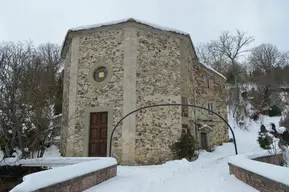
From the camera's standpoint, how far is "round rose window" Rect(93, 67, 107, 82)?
42.5ft

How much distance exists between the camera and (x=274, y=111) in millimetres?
27219

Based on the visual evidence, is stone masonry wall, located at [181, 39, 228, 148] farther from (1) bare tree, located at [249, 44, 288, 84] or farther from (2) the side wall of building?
(1) bare tree, located at [249, 44, 288, 84]

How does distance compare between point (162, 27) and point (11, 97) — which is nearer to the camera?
point (11, 97)

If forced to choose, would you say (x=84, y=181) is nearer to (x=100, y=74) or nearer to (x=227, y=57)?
(x=100, y=74)

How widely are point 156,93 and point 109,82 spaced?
2.30 meters

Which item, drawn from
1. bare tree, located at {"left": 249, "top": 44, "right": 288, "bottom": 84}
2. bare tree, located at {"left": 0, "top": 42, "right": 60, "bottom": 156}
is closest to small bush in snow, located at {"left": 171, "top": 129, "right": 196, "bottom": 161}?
bare tree, located at {"left": 0, "top": 42, "right": 60, "bottom": 156}

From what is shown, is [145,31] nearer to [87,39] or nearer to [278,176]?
[87,39]

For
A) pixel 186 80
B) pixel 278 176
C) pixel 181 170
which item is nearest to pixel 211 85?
pixel 186 80

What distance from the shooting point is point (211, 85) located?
18672mm

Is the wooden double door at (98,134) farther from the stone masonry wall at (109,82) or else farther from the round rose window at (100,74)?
the round rose window at (100,74)

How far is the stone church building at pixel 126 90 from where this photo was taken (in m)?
12.1

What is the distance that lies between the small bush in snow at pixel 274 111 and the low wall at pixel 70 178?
23723 mm

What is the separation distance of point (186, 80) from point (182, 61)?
3.35 feet

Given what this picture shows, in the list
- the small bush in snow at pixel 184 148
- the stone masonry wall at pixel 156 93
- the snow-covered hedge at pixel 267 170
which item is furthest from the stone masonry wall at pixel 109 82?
the snow-covered hedge at pixel 267 170
